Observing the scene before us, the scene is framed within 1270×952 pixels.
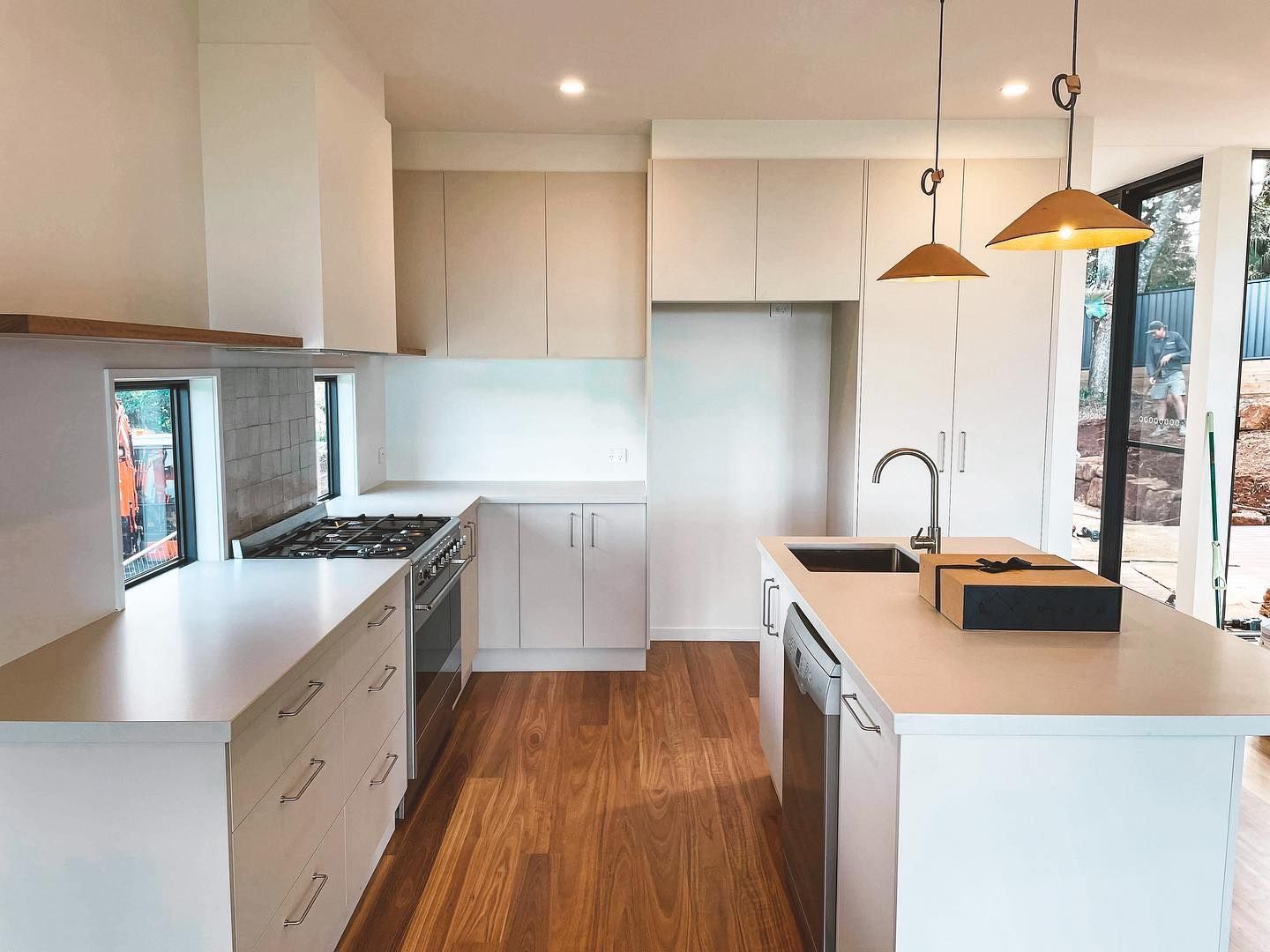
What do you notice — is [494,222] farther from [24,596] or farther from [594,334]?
[24,596]

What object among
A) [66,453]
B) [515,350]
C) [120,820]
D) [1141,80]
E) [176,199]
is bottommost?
[120,820]

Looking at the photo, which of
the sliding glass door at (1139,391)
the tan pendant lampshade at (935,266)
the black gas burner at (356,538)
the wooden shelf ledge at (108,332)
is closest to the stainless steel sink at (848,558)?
the tan pendant lampshade at (935,266)

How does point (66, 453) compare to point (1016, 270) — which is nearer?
point (66, 453)

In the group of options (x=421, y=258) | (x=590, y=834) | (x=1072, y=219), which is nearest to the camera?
(x=1072, y=219)

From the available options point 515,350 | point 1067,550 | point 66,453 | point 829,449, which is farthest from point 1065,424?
point 66,453

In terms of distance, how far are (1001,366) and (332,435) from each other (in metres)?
3.23

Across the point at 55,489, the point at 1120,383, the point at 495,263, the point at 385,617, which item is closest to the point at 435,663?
the point at 385,617

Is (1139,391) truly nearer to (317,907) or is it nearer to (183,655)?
(317,907)

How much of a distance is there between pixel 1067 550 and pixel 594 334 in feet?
8.58

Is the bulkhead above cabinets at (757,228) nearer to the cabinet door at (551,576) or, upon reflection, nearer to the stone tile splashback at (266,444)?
the cabinet door at (551,576)

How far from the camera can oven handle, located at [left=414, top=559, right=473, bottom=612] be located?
10.4 ft

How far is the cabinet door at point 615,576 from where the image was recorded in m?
4.46

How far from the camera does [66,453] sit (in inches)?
85.4

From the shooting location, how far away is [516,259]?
463 cm
